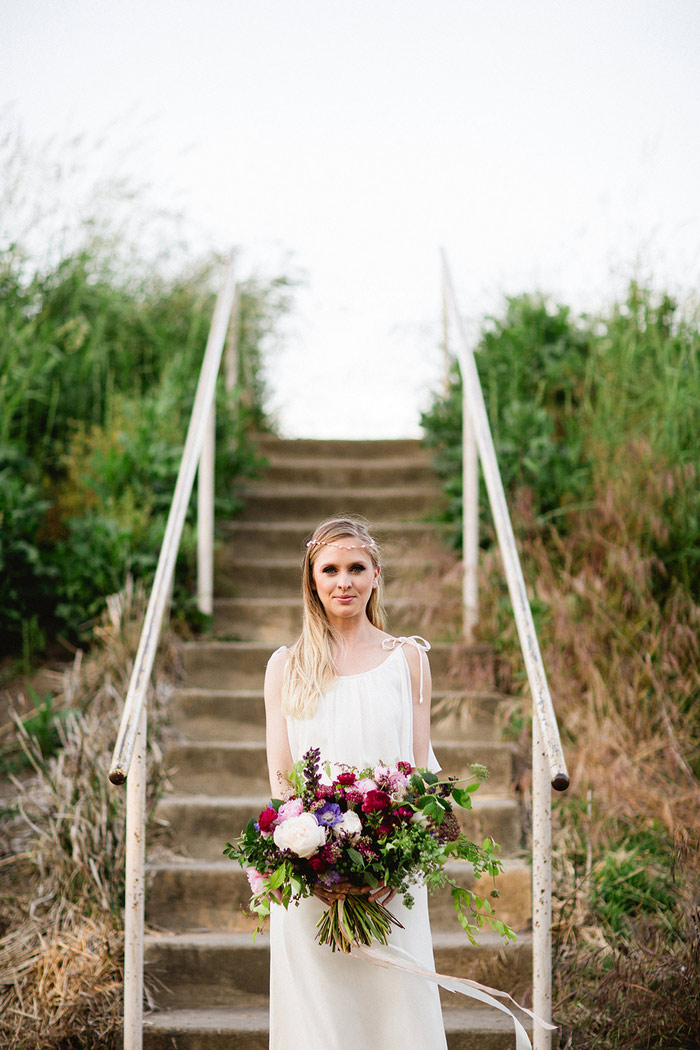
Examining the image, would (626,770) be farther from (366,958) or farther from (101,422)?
(101,422)

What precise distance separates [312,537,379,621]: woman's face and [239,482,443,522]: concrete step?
2.91 m

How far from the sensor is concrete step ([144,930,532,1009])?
286 cm

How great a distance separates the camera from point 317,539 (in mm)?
2301

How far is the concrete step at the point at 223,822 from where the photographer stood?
3262mm

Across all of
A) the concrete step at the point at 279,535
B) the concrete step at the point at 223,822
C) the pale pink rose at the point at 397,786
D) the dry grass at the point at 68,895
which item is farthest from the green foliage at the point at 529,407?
the pale pink rose at the point at 397,786

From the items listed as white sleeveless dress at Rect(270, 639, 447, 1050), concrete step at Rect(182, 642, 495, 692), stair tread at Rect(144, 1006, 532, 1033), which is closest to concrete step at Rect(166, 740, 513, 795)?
concrete step at Rect(182, 642, 495, 692)

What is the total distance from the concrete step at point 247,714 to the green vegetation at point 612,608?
20 cm

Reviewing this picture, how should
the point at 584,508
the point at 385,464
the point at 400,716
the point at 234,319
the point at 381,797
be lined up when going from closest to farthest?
the point at 381,797 → the point at 400,716 → the point at 584,508 → the point at 385,464 → the point at 234,319

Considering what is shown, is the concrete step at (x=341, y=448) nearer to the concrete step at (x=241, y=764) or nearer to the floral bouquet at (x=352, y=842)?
the concrete step at (x=241, y=764)

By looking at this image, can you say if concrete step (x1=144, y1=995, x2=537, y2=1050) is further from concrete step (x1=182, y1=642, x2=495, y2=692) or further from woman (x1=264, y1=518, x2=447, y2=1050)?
concrete step (x1=182, y1=642, x2=495, y2=692)

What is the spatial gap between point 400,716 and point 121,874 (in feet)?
4.18

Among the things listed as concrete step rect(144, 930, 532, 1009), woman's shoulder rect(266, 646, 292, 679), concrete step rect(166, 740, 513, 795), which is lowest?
concrete step rect(144, 930, 532, 1009)

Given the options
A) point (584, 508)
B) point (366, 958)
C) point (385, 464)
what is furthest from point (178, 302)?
point (366, 958)

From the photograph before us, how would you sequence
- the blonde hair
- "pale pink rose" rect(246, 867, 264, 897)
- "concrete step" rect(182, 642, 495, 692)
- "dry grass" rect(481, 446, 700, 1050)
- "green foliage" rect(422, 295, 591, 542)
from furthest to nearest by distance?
1. "green foliage" rect(422, 295, 591, 542)
2. "concrete step" rect(182, 642, 495, 692)
3. "dry grass" rect(481, 446, 700, 1050)
4. the blonde hair
5. "pale pink rose" rect(246, 867, 264, 897)
